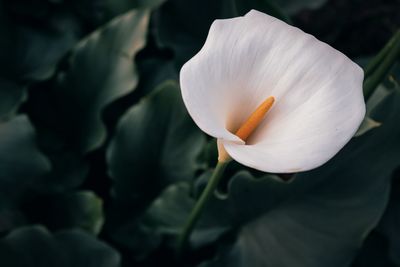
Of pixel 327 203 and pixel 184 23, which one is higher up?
pixel 184 23

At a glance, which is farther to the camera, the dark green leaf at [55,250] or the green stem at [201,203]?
the dark green leaf at [55,250]

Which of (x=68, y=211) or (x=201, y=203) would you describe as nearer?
(x=201, y=203)

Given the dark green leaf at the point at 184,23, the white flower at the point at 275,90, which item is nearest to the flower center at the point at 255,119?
the white flower at the point at 275,90

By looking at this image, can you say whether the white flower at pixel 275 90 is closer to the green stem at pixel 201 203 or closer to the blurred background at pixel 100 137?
the green stem at pixel 201 203

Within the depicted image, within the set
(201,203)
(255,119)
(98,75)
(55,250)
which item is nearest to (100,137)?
(98,75)

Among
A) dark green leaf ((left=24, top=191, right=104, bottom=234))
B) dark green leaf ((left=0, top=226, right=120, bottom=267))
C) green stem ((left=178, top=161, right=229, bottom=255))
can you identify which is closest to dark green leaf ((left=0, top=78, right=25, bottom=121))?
dark green leaf ((left=24, top=191, right=104, bottom=234))

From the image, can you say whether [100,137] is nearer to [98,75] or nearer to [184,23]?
[98,75]

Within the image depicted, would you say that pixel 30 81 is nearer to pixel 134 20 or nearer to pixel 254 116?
pixel 134 20

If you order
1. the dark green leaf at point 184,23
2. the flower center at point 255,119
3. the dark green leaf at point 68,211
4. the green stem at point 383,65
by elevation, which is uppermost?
the flower center at point 255,119

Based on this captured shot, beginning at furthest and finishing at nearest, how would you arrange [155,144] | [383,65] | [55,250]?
1. [155,144]
2. [55,250]
3. [383,65]
